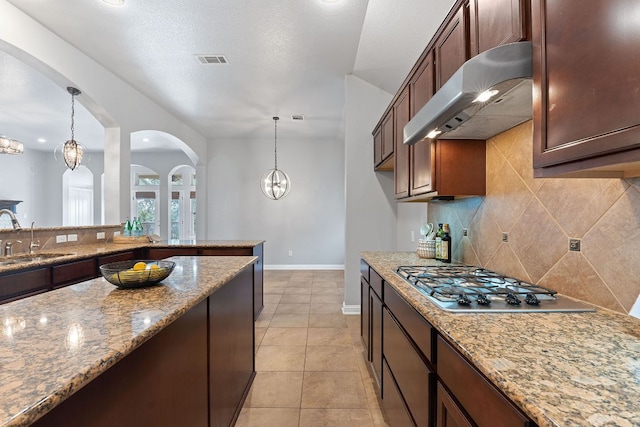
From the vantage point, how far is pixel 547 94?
95cm

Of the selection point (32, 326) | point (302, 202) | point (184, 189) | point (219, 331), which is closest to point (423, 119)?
point (219, 331)

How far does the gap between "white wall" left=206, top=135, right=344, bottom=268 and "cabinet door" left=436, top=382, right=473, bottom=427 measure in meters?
6.07

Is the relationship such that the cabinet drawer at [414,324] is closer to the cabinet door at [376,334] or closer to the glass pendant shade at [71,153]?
the cabinet door at [376,334]

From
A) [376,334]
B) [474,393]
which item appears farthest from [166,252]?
[474,393]

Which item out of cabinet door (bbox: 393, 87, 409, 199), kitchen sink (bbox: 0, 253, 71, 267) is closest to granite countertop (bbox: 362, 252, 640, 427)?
cabinet door (bbox: 393, 87, 409, 199)

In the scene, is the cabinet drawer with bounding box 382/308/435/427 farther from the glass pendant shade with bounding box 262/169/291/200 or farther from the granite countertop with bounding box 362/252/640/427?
Result: the glass pendant shade with bounding box 262/169/291/200

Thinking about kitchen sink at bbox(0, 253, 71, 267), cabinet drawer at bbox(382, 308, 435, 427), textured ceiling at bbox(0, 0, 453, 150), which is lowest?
cabinet drawer at bbox(382, 308, 435, 427)

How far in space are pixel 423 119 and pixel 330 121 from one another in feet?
14.8

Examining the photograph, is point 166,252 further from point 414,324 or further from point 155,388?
point 414,324

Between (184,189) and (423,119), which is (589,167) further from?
(184,189)

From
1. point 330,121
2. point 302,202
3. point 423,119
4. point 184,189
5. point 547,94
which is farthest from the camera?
point 184,189

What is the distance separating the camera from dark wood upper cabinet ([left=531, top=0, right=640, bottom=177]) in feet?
2.35

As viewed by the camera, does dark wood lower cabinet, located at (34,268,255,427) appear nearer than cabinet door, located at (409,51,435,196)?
Yes

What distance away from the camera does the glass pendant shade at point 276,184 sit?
6.21 meters
